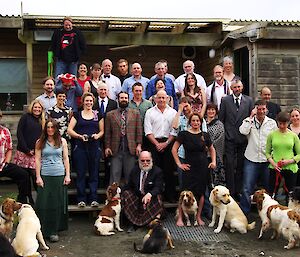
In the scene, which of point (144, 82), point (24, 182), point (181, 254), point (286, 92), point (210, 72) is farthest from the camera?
point (210, 72)

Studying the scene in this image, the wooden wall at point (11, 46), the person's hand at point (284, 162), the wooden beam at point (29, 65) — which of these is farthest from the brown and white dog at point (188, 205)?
the wooden wall at point (11, 46)

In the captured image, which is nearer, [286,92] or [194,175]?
[194,175]

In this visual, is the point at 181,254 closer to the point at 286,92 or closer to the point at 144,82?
the point at 144,82

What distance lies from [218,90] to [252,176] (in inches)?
69.4

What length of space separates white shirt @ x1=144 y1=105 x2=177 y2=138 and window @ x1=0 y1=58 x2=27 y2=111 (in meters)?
5.69

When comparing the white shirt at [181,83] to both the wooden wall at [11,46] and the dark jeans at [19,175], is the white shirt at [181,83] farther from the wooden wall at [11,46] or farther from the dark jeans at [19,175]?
the wooden wall at [11,46]

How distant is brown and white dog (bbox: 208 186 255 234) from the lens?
24.9 ft

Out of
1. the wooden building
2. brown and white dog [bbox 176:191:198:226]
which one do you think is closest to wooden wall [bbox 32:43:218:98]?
the wooden building

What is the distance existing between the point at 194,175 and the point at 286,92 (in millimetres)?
4726

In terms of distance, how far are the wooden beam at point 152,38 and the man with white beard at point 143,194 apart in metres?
4.93

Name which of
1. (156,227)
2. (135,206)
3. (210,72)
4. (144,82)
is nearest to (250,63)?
(210,72)

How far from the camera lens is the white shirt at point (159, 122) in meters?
8.30

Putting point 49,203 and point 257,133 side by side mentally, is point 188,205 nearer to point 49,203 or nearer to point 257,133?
point 257,133

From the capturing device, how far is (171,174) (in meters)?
8.54
